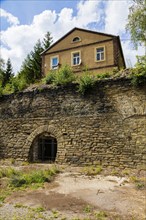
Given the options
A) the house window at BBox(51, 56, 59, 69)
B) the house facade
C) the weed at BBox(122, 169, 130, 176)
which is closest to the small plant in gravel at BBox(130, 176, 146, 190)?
the weed at BBox(122, 169, 130, 176)

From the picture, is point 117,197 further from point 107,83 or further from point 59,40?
point 59,40

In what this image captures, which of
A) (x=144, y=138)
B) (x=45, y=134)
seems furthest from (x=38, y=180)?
(x=144, y=138)

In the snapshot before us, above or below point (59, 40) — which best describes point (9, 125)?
below

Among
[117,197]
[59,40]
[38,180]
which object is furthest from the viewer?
[59,40]

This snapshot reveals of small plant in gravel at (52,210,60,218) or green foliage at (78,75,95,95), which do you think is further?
green foliage at (78,75,95,95)

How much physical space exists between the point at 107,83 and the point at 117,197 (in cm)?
482

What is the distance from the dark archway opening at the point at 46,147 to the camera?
911cm

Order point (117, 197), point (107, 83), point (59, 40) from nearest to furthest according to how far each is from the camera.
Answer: point (117, 197), point (107, 83), point (59, 40)

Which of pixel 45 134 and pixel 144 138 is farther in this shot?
pixel 45 134

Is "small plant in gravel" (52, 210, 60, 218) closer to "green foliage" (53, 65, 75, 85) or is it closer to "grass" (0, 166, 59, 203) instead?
"grass" (0, 166, 59, 203)

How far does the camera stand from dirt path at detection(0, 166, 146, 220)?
3.81 meters

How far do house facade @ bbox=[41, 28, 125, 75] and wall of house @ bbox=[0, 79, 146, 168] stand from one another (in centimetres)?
832

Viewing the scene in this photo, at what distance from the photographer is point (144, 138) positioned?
717 cm

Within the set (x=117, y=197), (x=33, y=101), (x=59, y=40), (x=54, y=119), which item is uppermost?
(x=59, y=40)
